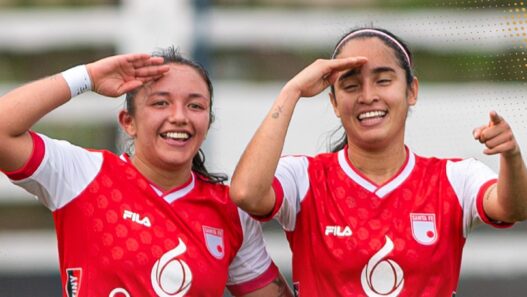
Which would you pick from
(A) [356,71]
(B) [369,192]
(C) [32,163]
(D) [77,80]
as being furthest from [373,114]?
(C) [32,163]

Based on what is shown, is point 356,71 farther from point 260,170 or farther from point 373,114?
point 260,170

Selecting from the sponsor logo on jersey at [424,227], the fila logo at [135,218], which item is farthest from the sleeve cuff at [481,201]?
the fila logo at [135,218]

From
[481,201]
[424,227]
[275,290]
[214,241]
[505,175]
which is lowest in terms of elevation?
[275,290]

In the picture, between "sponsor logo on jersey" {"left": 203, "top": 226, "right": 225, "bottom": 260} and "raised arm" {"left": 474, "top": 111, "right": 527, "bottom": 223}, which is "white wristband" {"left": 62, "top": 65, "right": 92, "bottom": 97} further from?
"raised arm" {"left": 474, "top": 111, "right": 527, "bottom": 223}

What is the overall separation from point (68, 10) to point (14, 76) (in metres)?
0.73

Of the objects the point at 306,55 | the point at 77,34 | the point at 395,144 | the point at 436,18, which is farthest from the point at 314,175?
the point at 77,34

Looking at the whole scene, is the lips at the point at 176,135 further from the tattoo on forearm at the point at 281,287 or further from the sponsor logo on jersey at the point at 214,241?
the tattoo on forearm at the point at 281,287

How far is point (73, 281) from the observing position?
11.8ft

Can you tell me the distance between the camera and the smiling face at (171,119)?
3.69m

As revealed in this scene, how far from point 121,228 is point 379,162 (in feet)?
2.88

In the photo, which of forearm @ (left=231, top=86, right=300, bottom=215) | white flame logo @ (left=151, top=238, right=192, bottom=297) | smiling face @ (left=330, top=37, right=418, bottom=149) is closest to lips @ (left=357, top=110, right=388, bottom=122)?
smiling face @ (left=330, top=37, right=418, bottom=149)

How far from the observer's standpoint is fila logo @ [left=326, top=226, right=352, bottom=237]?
11.9 ft

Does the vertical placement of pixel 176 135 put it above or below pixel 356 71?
below

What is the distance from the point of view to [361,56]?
3699 mm
